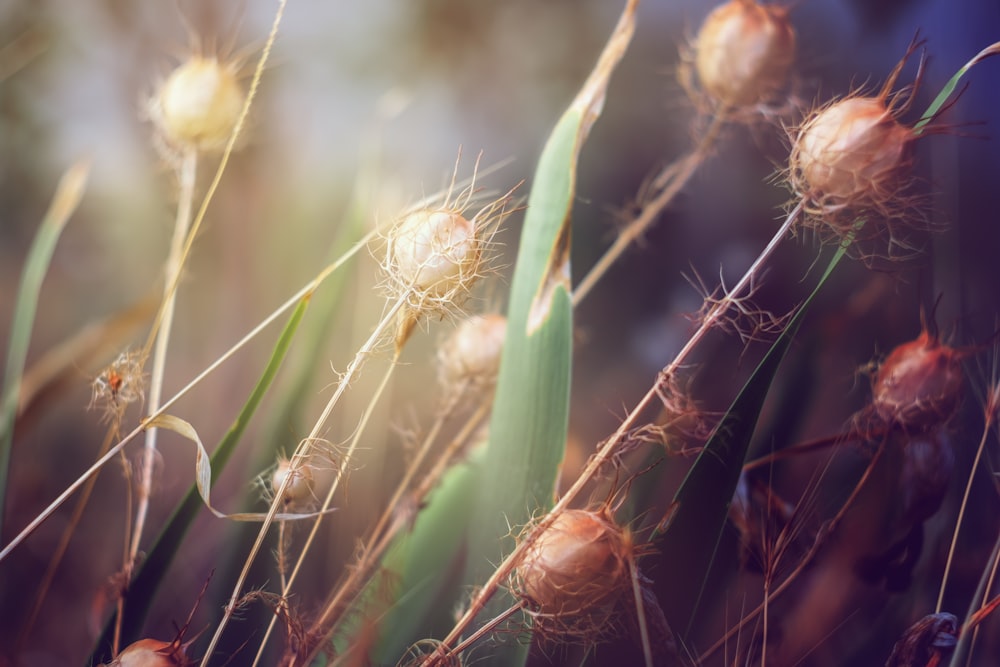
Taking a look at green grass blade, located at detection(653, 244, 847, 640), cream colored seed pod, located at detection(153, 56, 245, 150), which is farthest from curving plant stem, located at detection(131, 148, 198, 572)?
green grass blade, located at detection(653, 244, 847, 640)

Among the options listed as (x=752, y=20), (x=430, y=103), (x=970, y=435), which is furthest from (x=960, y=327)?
(x=430, y=103)

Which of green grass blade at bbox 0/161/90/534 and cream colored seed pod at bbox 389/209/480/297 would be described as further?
green grass blade at bbox 0/161/90/534

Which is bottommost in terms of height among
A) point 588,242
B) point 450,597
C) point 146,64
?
point 450,597

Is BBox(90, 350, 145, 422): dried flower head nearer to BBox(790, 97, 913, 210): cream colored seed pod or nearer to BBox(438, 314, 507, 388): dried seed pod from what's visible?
BBox(438, 314, 507, 388): dried seed pod

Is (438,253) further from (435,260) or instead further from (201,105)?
(201,105)

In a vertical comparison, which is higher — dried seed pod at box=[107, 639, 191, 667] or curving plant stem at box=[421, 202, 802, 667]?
curving plant stem at box=[421, 202, 802, 667]

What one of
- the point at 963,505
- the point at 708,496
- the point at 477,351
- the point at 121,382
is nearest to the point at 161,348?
the point at 121,382

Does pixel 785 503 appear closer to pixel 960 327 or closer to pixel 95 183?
pixel 960 327
